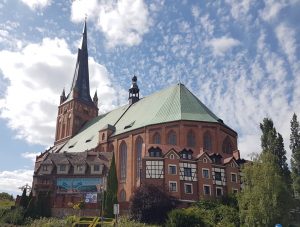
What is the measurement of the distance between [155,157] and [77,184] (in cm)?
1518

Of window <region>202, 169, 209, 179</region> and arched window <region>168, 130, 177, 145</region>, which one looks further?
arched window <region>168, 130, 177, 145</region>

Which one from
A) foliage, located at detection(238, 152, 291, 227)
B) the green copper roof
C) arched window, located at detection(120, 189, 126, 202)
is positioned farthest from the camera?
the green copper roof

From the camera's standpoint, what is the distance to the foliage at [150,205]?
1924 inches

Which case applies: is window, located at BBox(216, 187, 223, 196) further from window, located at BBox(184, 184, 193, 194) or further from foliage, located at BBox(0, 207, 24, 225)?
foliage, located at BBox(0, 207, 24, 225)

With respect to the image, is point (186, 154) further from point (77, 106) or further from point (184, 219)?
point (77, 106)

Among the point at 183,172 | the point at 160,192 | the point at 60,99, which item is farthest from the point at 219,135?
the point at 60,99

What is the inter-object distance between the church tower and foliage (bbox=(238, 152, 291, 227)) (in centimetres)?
6006

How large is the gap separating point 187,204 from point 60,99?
65228mm

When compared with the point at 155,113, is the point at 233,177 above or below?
below

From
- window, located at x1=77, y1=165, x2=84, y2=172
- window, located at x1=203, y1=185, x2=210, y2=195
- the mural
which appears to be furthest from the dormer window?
window, located at x1=77, y1=165, x2=84, y2=172

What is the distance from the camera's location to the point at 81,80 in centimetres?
10312

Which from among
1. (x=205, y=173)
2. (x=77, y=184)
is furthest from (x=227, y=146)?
(x=77, y=184)

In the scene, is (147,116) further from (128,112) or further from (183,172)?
(183,172)

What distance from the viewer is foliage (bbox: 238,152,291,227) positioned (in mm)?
42719
